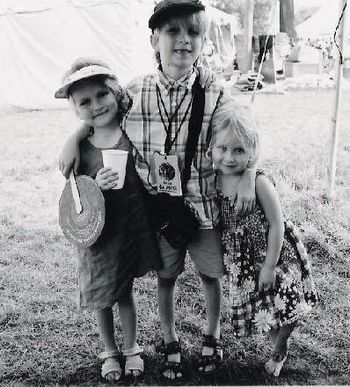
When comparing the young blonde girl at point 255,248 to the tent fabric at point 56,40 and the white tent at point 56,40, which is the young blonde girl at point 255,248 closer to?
the tent fabric at point 56,40

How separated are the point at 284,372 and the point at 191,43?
4.95ft

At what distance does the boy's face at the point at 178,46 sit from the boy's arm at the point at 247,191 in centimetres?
49

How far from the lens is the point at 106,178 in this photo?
1.97 metres

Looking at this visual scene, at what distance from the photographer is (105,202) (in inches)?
80.8

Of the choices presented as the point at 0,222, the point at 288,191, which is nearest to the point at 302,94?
the point at 288,191

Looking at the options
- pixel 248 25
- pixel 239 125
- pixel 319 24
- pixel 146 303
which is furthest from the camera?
pixel 319 24

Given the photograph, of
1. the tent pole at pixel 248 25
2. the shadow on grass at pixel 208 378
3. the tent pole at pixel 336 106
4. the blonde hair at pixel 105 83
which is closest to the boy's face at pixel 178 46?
the blonde hair at pixel 105 83

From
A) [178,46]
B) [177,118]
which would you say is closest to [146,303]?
[177,118]

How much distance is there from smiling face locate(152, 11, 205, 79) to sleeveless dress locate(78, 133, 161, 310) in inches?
→ 14.1

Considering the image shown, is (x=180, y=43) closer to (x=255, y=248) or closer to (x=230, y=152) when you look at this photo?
(x=230, y=152)

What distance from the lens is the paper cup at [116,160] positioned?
6.28ft

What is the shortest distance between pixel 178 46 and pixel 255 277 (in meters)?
1.00

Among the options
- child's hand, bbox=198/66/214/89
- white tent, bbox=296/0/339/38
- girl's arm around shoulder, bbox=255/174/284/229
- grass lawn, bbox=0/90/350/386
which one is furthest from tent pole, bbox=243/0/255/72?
girl's arm around shoulder, bbox=255/174/284/229

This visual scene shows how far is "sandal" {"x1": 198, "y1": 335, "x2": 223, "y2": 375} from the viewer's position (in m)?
2.33
